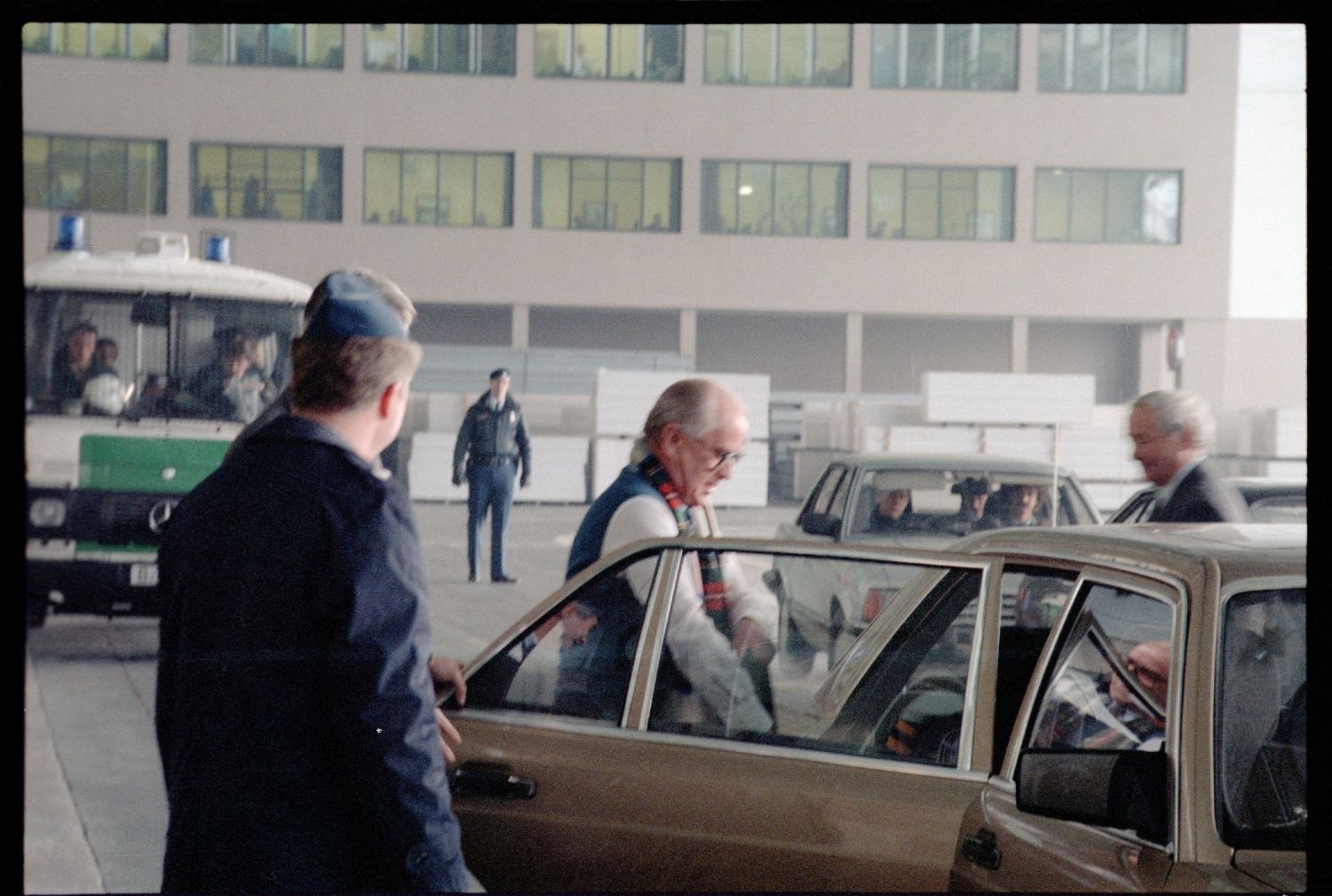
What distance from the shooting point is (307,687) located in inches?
92.4

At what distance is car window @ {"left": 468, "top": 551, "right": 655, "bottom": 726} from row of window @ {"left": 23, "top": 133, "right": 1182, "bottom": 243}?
2833 cm

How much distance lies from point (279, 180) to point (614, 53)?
25.3 ft

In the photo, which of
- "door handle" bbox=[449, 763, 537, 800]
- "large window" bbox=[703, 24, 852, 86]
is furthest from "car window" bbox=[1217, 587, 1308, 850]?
"large window" bbox=[703, 24, 852, 86]

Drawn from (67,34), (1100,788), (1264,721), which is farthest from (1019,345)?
(1100,788)

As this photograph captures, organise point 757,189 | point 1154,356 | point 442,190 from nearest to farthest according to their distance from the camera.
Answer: point 442,190 < point 757,189 < point 1154,356

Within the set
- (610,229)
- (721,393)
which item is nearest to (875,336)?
(610,229)

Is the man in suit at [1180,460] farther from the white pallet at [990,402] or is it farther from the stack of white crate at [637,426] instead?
the stack of white crate at [637,426]

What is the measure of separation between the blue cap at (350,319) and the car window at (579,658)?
0.89 metres

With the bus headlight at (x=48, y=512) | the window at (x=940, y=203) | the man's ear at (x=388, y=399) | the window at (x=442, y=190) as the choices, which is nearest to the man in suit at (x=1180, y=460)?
the man's ear at (x=388, y=399)

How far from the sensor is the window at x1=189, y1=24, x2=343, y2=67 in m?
21.7

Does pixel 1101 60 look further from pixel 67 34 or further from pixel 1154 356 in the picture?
pixel 67 34

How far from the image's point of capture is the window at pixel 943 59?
1294 inches
